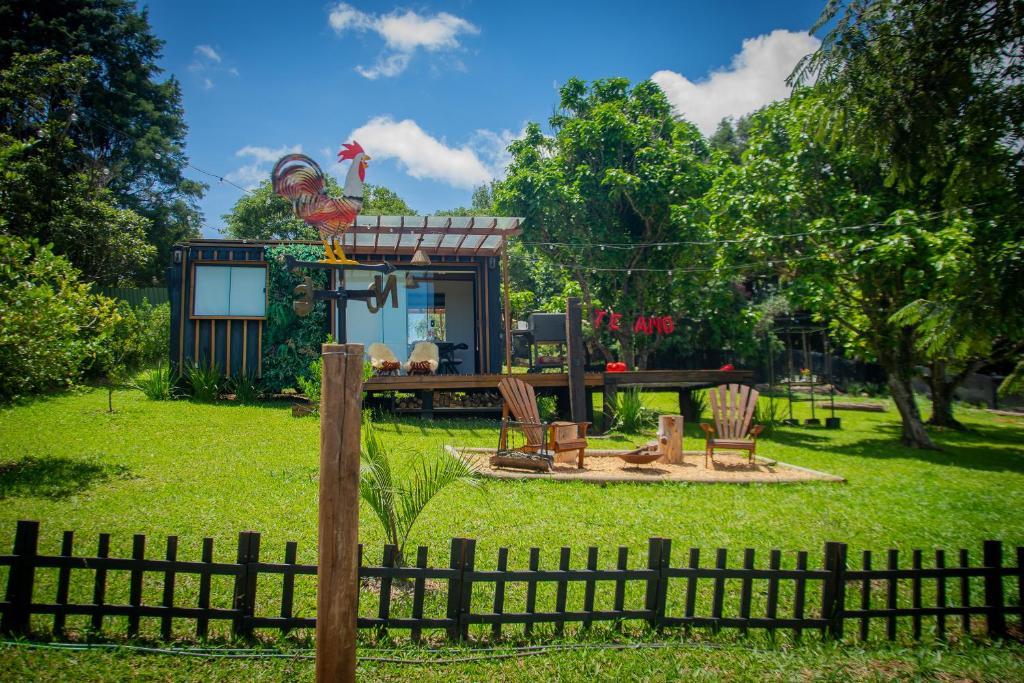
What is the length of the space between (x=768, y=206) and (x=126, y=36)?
93.2 feet

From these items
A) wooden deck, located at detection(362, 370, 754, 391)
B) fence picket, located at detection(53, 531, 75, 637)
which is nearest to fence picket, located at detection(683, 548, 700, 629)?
fence picket, located at detection(53, 531, 75, 637)

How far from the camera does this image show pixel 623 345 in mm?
18703

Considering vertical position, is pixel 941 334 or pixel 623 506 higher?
pixel 941 334

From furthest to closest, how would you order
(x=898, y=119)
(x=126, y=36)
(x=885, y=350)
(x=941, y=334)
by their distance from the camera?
1. (x=126, y=36)
2. (x=885, y=350)
3. (x=898, y=119)
4. (x=941, y=334)

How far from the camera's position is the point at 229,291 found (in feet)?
Result: 39.0

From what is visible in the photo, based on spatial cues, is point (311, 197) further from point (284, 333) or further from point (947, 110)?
point (284, 333)

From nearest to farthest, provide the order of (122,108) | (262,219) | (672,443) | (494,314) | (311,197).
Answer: (311,197) → (672,443) → (494,314) → (122,108) → (262,219)

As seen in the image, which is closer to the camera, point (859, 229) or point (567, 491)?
point (567, 491)

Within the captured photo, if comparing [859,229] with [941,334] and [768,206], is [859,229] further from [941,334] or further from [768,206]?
[941,334]

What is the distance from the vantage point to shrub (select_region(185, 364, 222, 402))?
10906 mm

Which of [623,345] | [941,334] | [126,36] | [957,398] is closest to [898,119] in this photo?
[941,334]

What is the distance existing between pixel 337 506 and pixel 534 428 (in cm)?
540

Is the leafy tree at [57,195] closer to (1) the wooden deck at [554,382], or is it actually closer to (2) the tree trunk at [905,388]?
(1) the wooden deck at [554,382]

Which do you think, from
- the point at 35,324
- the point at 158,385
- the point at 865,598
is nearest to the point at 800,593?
the point at 865,598
